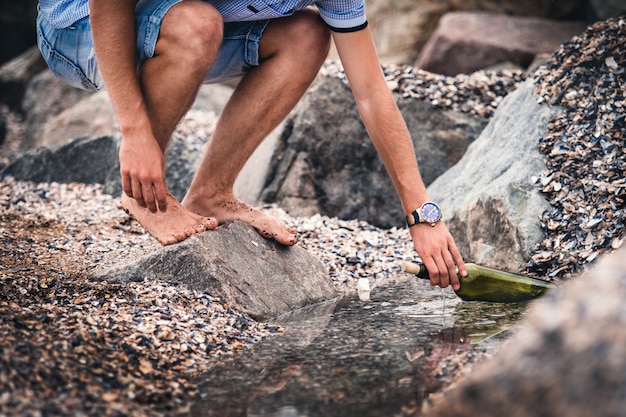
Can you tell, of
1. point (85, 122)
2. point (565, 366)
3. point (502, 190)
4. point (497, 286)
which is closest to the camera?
point (565, 366)

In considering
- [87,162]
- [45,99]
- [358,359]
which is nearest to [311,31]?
[358,359]

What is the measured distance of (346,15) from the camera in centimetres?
294

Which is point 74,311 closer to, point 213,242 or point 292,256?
point 213,242

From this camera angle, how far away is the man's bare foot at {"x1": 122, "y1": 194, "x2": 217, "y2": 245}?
295 cm

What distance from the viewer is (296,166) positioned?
5078mm

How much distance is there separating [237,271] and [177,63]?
0.85 metres

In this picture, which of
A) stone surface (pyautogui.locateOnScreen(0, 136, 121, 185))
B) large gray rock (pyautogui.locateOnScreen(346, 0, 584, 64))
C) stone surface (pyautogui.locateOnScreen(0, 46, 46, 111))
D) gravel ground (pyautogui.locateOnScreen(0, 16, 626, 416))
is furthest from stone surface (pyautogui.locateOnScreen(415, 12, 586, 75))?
stone surface (pyautogui.locateOnScreen(0, 46, 46, 111))

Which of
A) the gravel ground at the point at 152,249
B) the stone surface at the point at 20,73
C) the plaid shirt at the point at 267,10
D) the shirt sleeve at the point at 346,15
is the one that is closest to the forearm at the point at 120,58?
the plaid shirt at the point at 267,10

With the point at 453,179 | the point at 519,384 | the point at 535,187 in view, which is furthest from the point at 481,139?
the point at 519,384

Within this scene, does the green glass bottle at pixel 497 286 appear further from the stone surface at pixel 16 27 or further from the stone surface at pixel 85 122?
the stone surface at pixel 16 27

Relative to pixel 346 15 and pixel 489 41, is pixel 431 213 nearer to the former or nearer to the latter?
pixel 346 15

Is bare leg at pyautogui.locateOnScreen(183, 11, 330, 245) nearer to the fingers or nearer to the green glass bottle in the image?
the fingers

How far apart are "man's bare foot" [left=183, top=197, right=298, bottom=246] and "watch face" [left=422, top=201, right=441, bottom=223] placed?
29.4 inches

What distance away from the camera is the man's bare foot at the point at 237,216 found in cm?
Answer: 324
